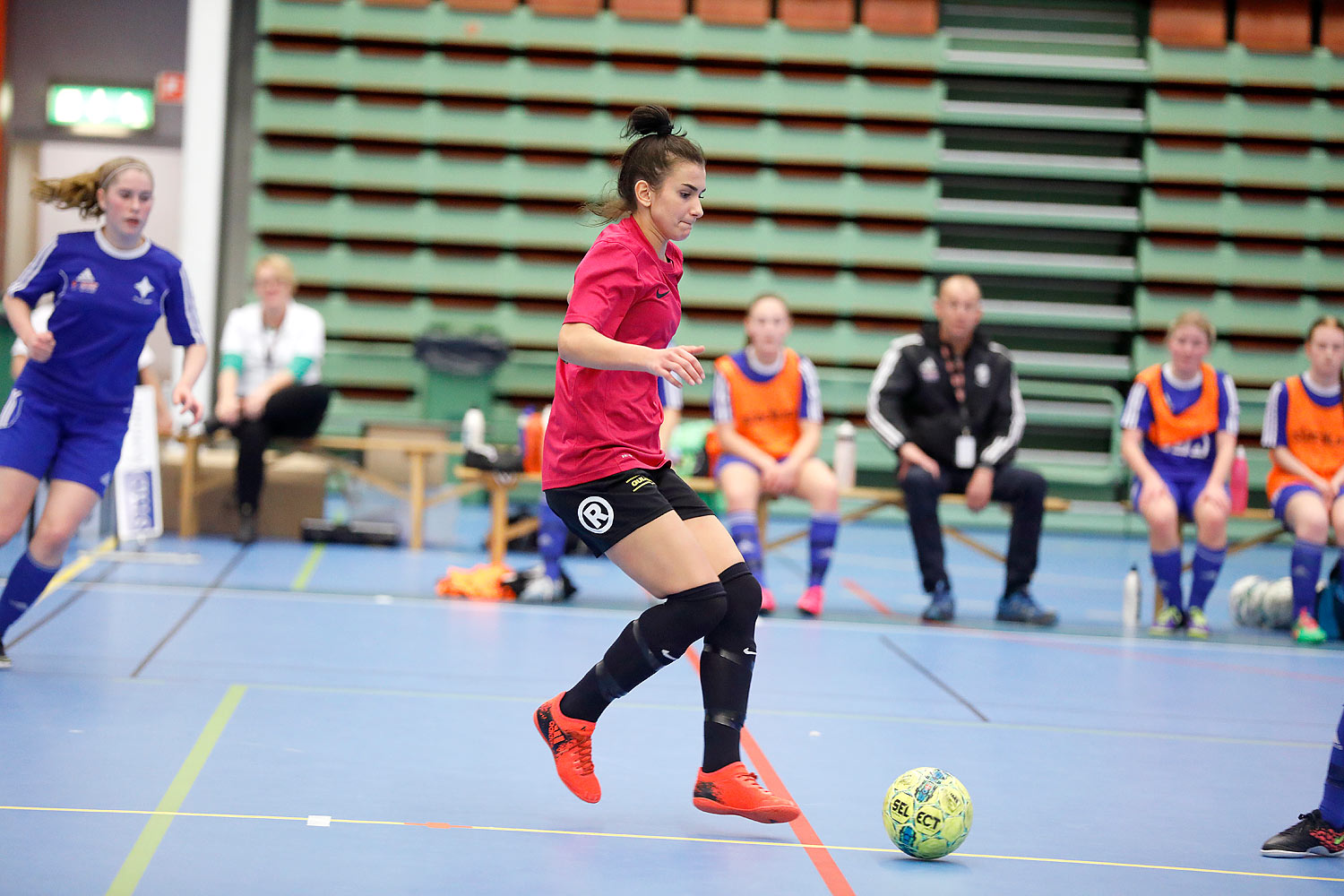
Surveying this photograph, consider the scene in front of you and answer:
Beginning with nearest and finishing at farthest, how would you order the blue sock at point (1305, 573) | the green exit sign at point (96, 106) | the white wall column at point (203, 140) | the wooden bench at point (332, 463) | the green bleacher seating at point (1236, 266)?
the blue sock at point (1305, 573) < the wooden bench at point (332, 463) < the white wall column at point (203, 140) < the green bleacher seating at point (1236, 266) < the green exit sign at point (96, 106)

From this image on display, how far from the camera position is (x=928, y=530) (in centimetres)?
615

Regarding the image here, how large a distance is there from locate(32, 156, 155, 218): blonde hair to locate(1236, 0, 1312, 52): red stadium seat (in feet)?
31.8

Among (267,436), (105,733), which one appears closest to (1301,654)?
(105,733)

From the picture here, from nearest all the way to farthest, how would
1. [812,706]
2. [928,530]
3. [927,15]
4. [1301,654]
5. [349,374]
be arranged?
[812,706], [1301,654], [928,530], [349,374], [927,15]

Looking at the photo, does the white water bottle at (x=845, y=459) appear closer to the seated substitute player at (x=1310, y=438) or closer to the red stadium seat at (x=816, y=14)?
the seated substitute player at (x=1310, y=438)

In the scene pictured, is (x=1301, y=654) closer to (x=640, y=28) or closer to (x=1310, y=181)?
(x=1310, y=181)

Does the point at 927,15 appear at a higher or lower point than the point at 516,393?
higher

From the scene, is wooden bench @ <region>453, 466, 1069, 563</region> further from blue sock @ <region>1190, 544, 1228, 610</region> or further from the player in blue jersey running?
the player in blue jersey running

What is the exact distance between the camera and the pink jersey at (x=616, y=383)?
2756 mm

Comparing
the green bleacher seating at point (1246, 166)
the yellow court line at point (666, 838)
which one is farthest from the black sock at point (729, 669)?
the green bleacher seating at point (1246, 166)

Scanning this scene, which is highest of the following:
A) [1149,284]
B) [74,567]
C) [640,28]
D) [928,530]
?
[640,28]

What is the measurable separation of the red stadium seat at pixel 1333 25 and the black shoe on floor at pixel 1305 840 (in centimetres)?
991

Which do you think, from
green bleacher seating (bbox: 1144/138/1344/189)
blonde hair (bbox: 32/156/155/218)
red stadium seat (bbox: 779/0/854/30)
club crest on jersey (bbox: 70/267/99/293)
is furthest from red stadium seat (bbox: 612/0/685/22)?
club crest on jersey (bbox: 70/267/99/293)

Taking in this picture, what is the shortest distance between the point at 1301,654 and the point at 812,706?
2.87 meters
